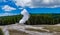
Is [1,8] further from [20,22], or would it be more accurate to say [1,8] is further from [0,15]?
[20,22]

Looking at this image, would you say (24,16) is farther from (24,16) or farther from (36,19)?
(36,19)

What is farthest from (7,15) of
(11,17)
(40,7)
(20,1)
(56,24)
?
(56,24)

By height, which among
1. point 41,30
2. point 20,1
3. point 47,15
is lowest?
point 41,30

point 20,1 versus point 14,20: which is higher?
point 20,1

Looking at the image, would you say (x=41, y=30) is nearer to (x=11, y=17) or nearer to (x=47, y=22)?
(x=47, y=22)

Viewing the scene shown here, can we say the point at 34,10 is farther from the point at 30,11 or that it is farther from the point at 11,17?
the point at 11,17

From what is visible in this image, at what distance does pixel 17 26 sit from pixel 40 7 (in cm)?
43

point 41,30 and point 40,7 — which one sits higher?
point 40,7

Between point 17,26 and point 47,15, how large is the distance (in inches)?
18.2

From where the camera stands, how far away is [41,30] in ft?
9.36

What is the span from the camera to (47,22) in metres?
2.88

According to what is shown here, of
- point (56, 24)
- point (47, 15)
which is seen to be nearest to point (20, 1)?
point (47, 15)

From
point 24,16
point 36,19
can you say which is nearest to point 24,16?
point 24,16

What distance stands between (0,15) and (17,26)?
294 millimetres
